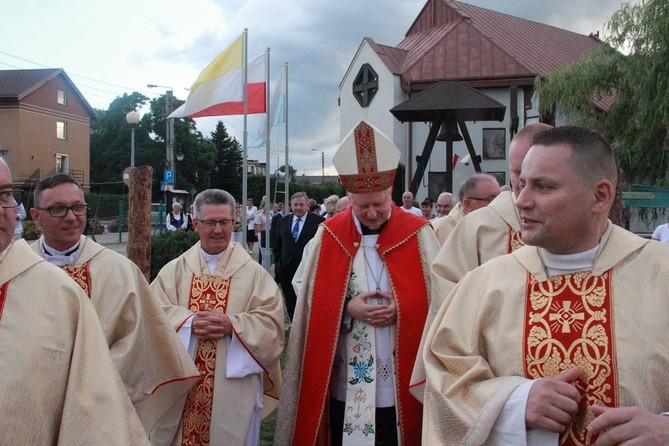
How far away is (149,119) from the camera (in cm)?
5669

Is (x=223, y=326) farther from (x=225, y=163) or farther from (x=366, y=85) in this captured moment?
(x=225, y=163)

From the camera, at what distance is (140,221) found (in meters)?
7.36

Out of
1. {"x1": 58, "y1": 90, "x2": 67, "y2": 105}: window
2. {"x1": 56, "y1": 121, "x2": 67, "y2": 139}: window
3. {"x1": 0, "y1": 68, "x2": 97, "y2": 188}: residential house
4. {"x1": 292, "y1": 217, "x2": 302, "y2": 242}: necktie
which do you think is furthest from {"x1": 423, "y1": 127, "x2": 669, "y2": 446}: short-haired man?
{"x1": 58, "y1": 90, "x2": 67, "y2": 105}: window

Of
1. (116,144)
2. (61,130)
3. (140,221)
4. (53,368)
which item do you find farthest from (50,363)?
(116,144)

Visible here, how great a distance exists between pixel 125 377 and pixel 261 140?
9.46m

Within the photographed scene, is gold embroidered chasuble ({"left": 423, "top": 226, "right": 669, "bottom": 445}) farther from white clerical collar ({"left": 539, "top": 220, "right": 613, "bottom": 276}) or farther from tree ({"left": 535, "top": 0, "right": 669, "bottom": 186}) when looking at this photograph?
tree ({"left": 535, "top": 0, "right": 669, "bottom": 186})

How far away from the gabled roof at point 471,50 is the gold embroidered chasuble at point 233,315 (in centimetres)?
2506

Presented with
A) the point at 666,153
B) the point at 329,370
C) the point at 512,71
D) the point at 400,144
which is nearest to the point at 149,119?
the point at 400,144

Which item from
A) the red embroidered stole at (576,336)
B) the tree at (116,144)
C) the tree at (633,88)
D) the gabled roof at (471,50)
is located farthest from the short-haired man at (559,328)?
the tree at (116,144)

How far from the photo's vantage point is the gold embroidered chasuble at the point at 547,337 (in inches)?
89.0

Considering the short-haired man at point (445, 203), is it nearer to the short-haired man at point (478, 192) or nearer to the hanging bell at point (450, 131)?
the hanging bell at point (450, 131)

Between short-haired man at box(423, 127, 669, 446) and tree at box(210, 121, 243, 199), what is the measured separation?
6148 cm

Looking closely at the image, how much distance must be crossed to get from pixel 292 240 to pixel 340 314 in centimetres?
564

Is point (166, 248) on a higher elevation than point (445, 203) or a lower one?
lower
